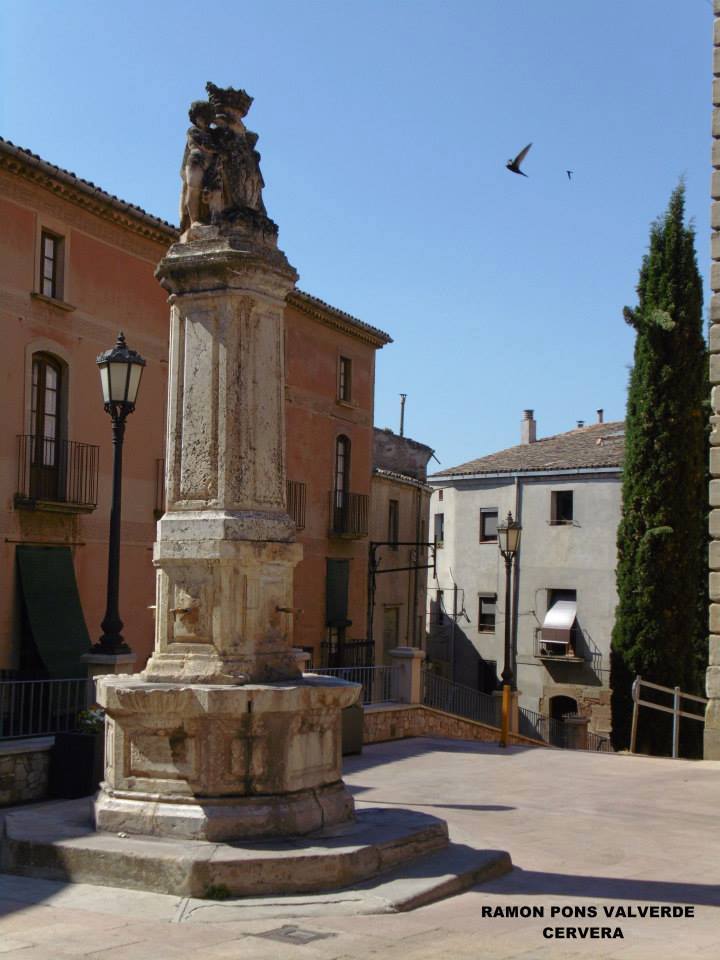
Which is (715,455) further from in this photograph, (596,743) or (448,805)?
(596,743)

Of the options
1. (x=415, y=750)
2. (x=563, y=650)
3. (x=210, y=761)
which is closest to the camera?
(x=210, y=761)

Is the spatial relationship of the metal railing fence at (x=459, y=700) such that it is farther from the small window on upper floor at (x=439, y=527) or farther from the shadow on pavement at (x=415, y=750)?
the small window on upper floor at (x=439, y=527)

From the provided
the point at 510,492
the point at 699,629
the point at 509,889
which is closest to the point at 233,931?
the point at 509,889

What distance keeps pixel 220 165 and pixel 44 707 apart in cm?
707

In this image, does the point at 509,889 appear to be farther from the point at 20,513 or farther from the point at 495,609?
the point at 495,609

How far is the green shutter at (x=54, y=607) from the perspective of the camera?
1905cm

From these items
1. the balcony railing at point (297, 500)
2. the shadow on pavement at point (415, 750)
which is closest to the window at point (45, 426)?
the shadow on pavement at point (415, 750)

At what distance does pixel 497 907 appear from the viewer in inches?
276

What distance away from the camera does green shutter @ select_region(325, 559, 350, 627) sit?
2909cm

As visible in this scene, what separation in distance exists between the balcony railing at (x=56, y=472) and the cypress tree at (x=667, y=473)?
1304 centimetres

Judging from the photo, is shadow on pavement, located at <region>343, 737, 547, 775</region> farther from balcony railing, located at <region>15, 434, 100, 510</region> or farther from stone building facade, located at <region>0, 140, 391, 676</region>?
balcony railing, located at <region>15, 434, 100, 510</region>

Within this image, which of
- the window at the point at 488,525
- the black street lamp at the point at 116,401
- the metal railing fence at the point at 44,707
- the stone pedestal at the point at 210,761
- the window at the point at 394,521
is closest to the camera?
the stone pedestal at the point at 210,761

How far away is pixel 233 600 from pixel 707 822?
5575 mm

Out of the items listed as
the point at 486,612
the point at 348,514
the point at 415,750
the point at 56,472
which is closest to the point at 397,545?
the point at 348,514
